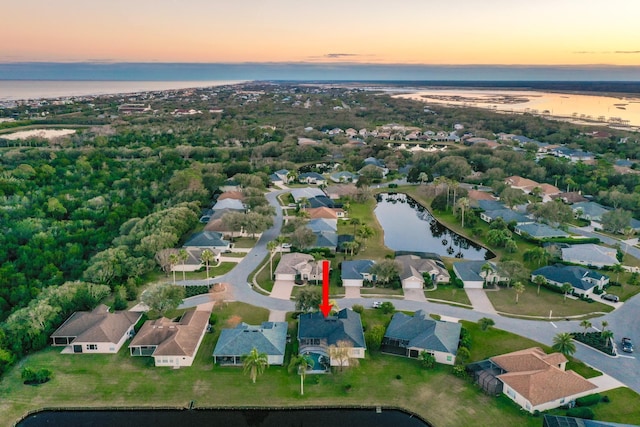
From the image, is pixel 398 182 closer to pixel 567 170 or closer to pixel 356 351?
pixel 567 170

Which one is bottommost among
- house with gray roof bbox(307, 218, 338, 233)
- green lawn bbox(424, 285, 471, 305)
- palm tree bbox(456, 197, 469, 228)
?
green lawn bbox(424, 285, 471, 305)

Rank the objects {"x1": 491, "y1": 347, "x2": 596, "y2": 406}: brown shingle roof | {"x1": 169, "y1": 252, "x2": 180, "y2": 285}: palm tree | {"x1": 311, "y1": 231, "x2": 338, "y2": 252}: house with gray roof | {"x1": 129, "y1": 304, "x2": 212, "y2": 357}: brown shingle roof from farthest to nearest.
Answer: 1. {"x1": 311, "y1": 231, "x2": 338, "y2": 252}: house with gray roof
2. {"x1": 169, "y1": 252, "x2": 180, "y2": 285}: palm tree
3. {"x1": 129, "y1": 304, "x2": 212, "y2": 357}: brown shingle roof
4. {"x1": 491, "y1": 347, "x2": 596, "y2": 406}: brown shingle roof

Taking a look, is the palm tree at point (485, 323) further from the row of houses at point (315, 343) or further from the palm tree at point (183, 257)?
the palm tree at point (183, 257)

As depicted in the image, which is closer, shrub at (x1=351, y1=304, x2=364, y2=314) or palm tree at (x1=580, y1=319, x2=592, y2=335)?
palm tree at (x1=580, y1=319, x2=592, y2=335)

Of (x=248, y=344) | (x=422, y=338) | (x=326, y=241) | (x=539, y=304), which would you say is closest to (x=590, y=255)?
(x=539, y=304)

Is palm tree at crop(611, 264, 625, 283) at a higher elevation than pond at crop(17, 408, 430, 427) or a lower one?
higher

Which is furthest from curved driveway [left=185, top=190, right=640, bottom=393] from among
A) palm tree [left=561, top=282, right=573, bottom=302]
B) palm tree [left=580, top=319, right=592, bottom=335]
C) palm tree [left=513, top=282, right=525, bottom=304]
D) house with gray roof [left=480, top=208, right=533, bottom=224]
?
house with gray roof [left=480, top=208, right=533, bottom=224]

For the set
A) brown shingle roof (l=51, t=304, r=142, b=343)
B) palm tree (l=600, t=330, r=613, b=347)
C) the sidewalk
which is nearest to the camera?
brown shingle roof (l=51, t=304, r=142, b=343)

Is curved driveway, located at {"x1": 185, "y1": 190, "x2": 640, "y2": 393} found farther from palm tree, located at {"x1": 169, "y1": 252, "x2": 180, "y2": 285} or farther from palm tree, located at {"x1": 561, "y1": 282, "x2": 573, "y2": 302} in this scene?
palm tree, located at {"x1": 169, "y1": 252, "x2": 180, "y2": 285}

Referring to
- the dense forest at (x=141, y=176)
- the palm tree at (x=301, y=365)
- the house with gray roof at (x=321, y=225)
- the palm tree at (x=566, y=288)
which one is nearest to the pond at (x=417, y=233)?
the house with gray roof at (x=321, y=225)
